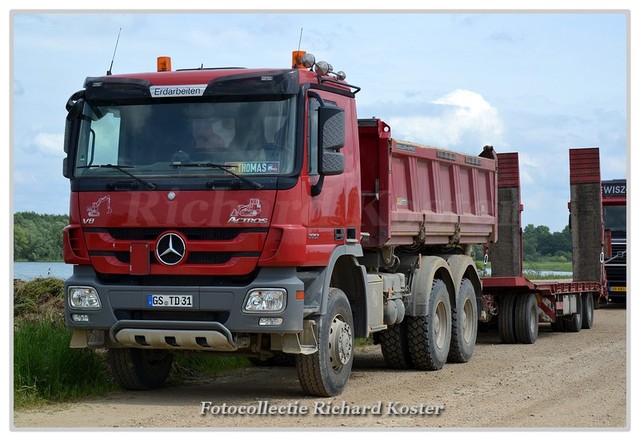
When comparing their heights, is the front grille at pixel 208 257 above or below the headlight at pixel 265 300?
above

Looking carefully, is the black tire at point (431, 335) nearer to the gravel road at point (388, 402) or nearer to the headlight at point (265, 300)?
the gravel road at point (388, 402)

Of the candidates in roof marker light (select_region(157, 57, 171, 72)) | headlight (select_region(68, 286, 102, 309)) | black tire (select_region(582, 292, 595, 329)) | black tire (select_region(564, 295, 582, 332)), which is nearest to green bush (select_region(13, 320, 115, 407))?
headlight (select_region(68, 286, 102, 309))

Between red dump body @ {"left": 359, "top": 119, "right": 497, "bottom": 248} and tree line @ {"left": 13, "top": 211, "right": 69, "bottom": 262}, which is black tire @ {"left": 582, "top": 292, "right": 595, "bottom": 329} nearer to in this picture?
red dump body @ {"left": 359, "top": 119, "right": 497, "bottom": 248}

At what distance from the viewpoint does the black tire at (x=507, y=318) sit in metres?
17.7

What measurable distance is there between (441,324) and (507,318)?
355 centimetres

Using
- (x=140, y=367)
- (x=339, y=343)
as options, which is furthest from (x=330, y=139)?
(x=140, y=367)

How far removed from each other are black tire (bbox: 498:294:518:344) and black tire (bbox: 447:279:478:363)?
206 centimetres

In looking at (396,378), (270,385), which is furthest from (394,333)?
(270,385)

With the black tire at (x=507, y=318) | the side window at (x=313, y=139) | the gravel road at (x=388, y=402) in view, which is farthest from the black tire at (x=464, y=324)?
the side window at (x=313, y=139)

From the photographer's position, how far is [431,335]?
45.3 feet

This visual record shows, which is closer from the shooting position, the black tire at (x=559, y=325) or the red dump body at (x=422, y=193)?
the red dump body at (x=422, y=193)

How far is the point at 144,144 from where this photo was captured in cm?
1048

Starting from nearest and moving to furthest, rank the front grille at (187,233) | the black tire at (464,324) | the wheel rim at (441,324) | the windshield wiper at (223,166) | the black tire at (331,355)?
the windshield wiper at (223,166), the front grille at (187,233), the black tire at (331,355), the wheel rim at (441,324), the black tire at (464,324)

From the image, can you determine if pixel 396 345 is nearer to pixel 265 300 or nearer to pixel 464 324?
pixel 464 324
